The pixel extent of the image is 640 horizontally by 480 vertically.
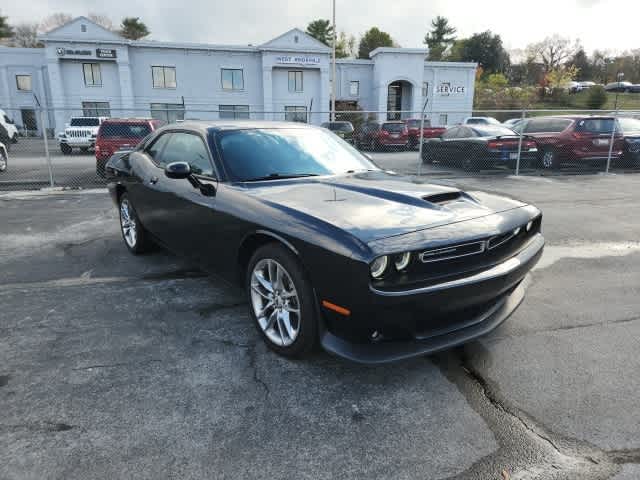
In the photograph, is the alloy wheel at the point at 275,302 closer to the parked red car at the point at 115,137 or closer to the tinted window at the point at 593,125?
the parked red car at the point at 115,137

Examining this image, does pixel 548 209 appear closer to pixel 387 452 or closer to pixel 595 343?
pixel 595 343

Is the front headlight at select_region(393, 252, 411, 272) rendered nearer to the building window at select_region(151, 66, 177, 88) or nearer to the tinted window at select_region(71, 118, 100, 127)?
the tinted window at select_region(71, 118, 100, 127)

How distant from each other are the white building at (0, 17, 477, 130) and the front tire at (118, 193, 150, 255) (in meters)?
26.2

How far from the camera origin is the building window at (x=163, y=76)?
33469 mm

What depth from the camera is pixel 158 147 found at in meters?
4.57

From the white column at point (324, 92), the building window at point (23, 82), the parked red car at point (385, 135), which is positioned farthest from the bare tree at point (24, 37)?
the parked red car at point (385, 135)

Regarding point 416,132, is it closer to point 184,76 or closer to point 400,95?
point 184,76

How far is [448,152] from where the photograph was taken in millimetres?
13633

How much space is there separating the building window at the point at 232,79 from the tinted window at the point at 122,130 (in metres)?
24.1

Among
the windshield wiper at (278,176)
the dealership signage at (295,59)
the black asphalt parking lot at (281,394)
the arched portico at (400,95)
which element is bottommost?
the black asphalt parking lot at (281,394)

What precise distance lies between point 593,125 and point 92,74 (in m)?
32.3

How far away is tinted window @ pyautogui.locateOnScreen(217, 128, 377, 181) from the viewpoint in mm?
3511

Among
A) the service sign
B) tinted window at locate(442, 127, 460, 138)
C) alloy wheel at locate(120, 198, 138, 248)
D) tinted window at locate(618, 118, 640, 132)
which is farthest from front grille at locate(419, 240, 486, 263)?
the service sign

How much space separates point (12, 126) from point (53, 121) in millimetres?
14378
